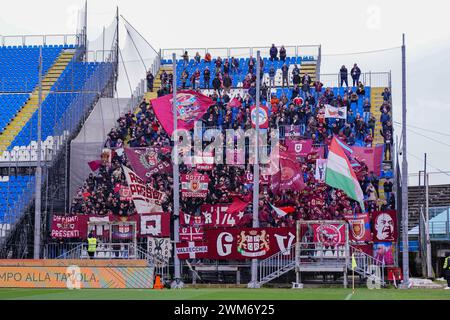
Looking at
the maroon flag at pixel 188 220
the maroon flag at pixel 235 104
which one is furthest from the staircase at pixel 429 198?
the maroon flag at pixel 188 220

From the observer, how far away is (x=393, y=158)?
46281mm

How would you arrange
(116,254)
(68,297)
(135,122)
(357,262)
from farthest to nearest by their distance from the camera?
(135,122), (116,254), (357,262), (68,297)

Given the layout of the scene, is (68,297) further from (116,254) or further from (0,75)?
(0,75)

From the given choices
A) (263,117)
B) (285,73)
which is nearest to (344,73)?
(285,73)

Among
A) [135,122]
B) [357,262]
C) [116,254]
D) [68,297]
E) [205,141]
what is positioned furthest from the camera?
[135,122]

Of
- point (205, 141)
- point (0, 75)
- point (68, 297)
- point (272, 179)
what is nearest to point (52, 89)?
point (0, 75)

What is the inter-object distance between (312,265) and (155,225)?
7555mm

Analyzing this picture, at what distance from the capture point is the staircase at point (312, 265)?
38.7m

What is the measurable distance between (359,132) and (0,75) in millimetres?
24120

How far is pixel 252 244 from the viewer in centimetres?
4056

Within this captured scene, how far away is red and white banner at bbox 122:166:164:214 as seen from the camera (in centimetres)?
4322

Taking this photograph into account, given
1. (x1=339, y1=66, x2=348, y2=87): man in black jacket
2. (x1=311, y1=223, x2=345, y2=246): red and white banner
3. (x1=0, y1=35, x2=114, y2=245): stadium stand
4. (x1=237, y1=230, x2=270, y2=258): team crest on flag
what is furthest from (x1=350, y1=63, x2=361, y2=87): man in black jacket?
(x1=311, y1=223, x2=345, y2=246): red and white banner

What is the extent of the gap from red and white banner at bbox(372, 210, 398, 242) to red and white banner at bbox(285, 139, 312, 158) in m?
5.83

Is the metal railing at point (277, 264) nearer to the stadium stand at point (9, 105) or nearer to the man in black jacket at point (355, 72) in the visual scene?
the man in black jacket at point (355, 72)
